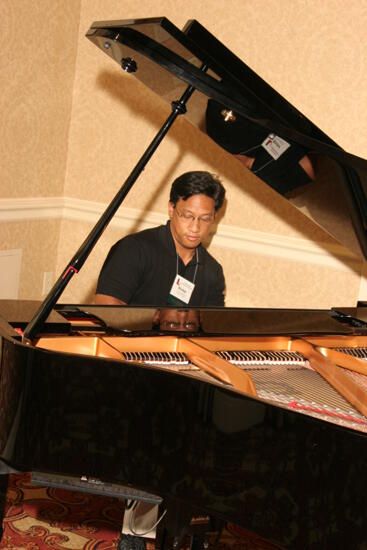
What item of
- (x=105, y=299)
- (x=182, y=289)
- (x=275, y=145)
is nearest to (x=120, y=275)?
(x=105, y=299)

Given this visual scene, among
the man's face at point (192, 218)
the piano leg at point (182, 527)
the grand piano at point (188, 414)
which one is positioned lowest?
the piano leg at point (182, 527)

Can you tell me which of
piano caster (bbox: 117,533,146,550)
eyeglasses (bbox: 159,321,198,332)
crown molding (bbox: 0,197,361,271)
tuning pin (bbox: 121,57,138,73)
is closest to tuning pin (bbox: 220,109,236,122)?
tuning pin (bbox: 121,57,138,73)

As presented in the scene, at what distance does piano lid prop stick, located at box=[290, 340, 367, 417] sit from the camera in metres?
1.99

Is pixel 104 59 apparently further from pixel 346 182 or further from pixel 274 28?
pixel 346 182

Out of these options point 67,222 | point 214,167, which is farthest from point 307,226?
point 67,222

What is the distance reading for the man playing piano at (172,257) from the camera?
302 cm

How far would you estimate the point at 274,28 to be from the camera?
356 centimetres

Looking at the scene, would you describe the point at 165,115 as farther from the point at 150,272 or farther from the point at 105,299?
the point at 105,299

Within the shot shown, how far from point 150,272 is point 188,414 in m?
1.37

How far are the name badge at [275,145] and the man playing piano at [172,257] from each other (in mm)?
893

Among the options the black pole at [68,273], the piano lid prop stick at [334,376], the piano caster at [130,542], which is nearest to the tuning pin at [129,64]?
the black pole at [68,273]

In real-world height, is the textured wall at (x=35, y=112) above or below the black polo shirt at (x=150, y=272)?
above

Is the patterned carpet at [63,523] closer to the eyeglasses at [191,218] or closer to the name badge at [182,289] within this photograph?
the name badge at [182,289]

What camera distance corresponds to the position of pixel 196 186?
3.11m
